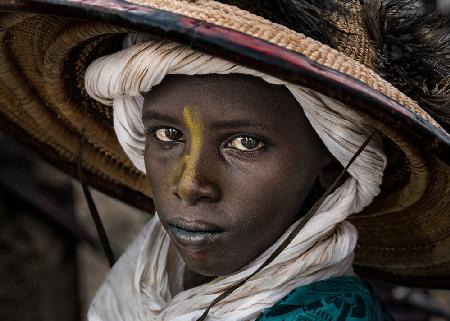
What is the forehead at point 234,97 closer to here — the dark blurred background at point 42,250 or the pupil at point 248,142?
the pupil at point 248,142

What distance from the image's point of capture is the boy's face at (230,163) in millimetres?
1355

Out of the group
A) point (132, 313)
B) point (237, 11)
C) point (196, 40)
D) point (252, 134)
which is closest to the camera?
point (196, 40)

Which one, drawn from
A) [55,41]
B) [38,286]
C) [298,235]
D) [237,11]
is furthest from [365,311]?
[38,286]

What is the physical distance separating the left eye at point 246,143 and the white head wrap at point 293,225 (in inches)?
4.1

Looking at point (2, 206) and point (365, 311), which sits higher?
point (365, 311)

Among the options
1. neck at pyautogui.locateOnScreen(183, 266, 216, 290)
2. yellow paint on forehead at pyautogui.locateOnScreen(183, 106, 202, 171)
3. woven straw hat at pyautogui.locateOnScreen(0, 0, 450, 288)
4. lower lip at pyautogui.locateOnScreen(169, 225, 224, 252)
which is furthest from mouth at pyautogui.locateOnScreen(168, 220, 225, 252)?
woven straw hat at pyautogui.locateOnScreen(0, 0, 450, 288)

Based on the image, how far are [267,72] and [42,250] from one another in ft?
8.17

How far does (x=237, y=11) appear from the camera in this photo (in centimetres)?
122

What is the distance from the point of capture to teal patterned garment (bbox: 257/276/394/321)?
1.35 metres

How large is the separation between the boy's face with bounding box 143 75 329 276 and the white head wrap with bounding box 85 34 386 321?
0.10ft

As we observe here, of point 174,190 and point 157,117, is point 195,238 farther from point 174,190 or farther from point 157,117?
point 157,117

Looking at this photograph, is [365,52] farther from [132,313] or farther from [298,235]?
[132,313]

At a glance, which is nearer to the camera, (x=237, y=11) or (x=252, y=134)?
(x=237, y=11)

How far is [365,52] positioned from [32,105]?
2.66 feet
